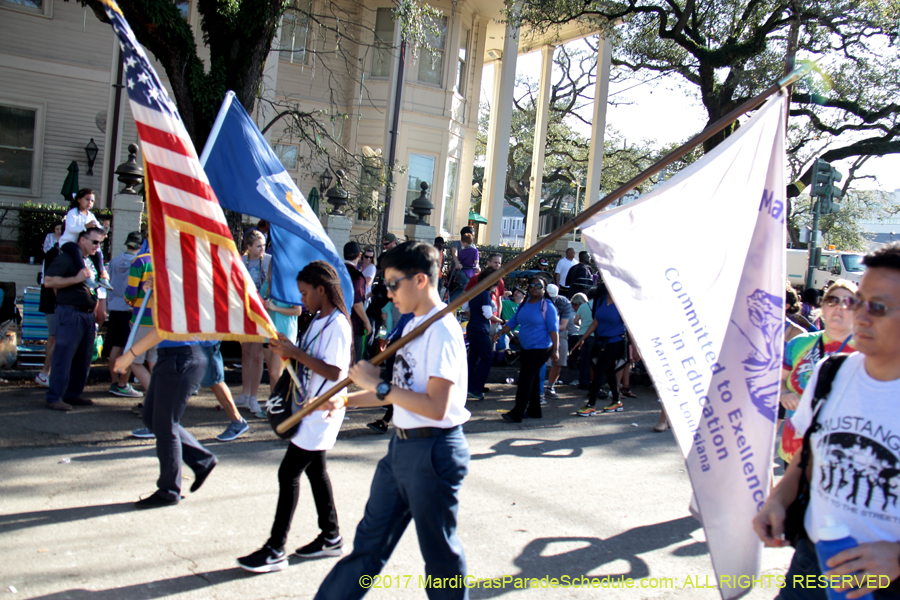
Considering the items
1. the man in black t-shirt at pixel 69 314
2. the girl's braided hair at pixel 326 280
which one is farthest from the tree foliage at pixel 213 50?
the girl's braided hair at pixel 326 280

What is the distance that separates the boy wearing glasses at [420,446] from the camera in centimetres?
291

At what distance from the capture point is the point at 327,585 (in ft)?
10.1

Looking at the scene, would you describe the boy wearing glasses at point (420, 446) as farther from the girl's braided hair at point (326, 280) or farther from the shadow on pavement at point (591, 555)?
the shadow on pavement at point (591, 555)

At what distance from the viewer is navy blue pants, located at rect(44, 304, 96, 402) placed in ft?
23.5

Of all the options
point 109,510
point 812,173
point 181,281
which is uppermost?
point 812,173

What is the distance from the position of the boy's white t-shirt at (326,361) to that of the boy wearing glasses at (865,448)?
2.39m

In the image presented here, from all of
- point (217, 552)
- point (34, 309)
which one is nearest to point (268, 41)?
point (34, 309)

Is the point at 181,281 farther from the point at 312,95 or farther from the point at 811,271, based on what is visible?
the point at 312,95

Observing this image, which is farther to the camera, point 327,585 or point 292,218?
point 292,218

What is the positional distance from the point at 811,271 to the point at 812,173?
1.80 meters

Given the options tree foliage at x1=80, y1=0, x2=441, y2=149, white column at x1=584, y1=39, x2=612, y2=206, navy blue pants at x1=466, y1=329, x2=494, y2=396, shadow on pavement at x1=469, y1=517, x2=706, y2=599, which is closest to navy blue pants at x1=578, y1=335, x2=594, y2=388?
navy blue pants at x1=466, y1=329, x2=494, y2=396

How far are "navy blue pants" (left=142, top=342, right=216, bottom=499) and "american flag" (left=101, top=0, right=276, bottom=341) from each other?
96 centimetres

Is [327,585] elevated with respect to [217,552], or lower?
elevated

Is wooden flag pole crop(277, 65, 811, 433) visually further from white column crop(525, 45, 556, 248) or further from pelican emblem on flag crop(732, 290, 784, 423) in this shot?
white column crop(525, 45, 556, 248)
